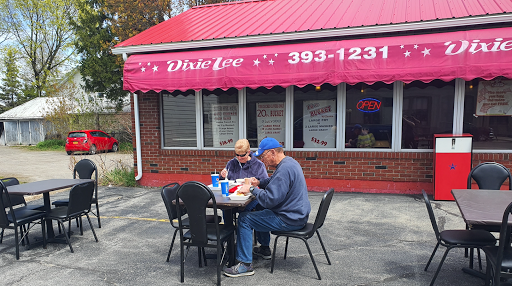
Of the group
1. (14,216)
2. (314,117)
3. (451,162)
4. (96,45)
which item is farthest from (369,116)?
(96,45)

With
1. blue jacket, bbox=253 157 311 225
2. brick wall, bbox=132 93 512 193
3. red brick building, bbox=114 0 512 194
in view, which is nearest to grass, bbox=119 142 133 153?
brick wall, bbox=132 93 512 193

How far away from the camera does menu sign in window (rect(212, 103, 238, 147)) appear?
8023 millimetres

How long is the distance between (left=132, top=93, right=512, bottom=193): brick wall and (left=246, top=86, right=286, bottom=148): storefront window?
0.66 meters

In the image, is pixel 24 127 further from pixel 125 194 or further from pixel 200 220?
pixel 200 220

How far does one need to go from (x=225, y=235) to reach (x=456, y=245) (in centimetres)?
231

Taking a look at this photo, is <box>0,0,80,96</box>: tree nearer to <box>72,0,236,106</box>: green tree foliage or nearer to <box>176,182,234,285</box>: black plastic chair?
<box>72,0,236,106</box>: green tree foliage

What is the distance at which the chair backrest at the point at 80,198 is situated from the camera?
4383 millimetres

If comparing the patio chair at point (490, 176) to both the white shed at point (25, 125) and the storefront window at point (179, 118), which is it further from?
the white shed at point (25, 125)

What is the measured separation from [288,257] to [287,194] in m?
1.06

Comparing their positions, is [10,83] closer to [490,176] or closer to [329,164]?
[329,164]

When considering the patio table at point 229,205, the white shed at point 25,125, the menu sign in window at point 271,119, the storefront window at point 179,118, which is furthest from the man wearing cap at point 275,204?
the white shed at point 25,125

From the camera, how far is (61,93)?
24.0 m

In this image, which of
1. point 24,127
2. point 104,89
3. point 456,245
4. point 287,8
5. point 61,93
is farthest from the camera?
point 24,127

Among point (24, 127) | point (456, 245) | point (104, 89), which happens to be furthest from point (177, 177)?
point (24, 127)
